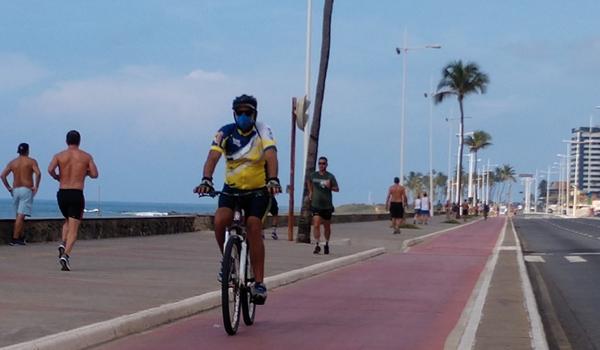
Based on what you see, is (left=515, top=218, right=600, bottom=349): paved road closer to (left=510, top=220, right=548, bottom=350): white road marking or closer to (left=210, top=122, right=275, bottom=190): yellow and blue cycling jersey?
(left=510, top=220, right=548, bottom=350): white road marking

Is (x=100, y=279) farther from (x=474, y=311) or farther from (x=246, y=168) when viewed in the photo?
(x=474, y=311)

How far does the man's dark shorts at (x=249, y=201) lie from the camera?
8445mm

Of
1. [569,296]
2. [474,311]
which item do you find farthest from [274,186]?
[569,296]

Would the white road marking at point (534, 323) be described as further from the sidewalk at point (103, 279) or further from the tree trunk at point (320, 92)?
the tree trunk at point (320, 92)

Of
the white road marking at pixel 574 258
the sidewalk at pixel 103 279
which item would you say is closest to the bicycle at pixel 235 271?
the sidewalk at pixel 103 279

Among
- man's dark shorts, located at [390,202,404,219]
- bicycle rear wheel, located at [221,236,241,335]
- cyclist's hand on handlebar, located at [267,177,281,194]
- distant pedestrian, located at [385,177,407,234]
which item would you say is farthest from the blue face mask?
man's dark shorts, located at [390,202,404,219]

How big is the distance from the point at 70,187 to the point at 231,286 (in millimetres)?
4740

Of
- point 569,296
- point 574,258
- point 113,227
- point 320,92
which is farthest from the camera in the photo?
point 320,92

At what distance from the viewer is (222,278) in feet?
26.5

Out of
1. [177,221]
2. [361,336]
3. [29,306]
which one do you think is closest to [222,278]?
[361,336]

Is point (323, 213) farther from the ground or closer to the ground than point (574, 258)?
farther from the ground

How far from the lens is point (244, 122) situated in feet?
28.2

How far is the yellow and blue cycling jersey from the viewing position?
8.48 meters

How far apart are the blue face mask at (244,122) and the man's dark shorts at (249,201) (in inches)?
21.2
